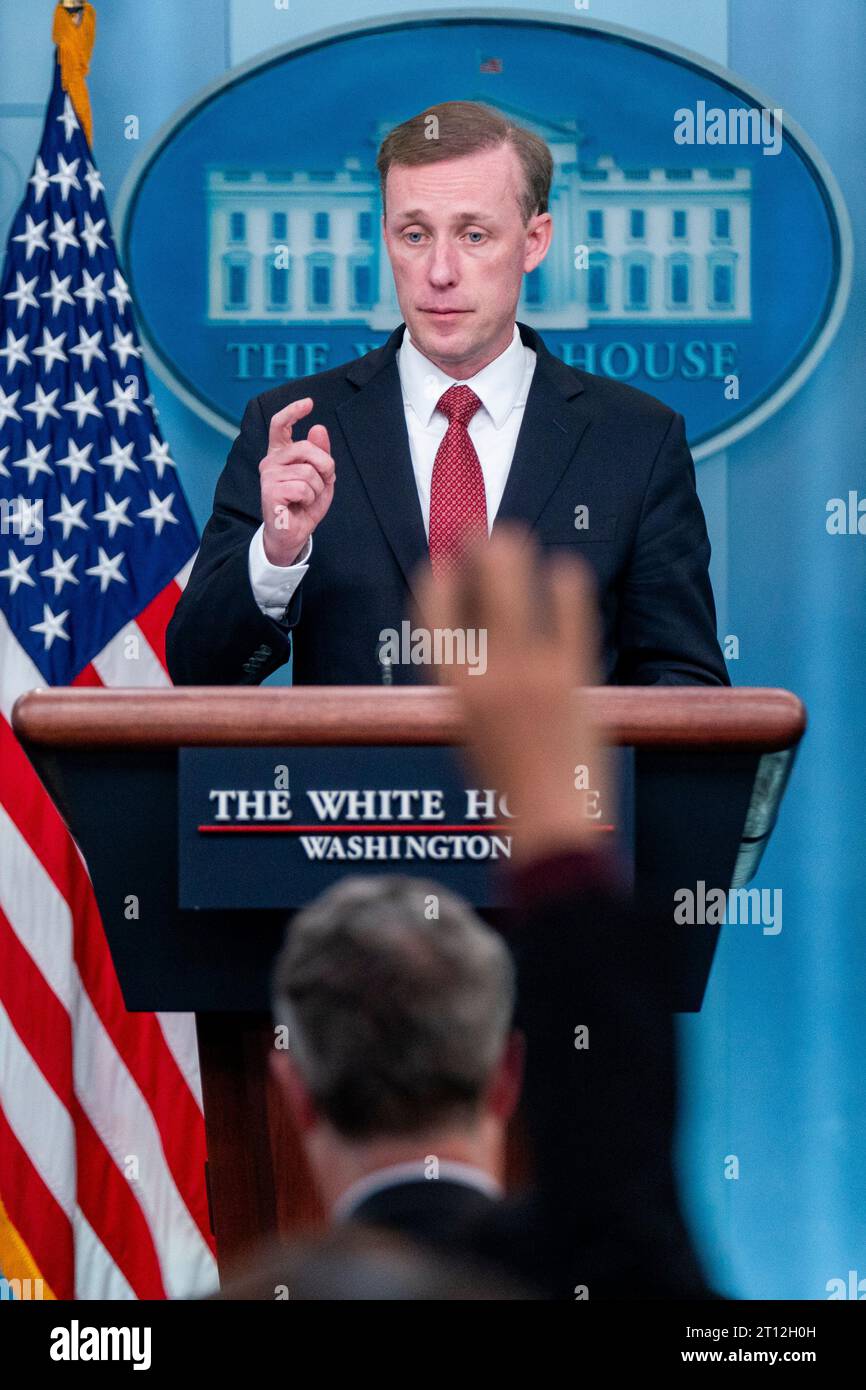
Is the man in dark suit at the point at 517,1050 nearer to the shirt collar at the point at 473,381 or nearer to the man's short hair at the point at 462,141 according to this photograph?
the shirt collar at the point at 473,381

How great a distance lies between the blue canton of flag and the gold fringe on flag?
21mm

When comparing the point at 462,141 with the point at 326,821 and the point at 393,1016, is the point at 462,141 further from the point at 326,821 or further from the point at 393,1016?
the point at 393,1016

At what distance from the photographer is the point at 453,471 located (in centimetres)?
231

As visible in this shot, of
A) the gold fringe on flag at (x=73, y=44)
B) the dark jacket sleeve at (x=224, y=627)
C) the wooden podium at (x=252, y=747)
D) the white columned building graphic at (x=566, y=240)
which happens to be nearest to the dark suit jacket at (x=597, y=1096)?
the wooden podium at (x=252, y=747)

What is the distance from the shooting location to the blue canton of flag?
326 centimetres

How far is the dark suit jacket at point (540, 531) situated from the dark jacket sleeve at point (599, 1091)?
1065mm

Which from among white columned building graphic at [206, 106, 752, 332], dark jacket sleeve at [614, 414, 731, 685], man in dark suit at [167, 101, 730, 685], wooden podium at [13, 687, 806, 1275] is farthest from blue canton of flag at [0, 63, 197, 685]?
wooden podium at [13, 687, 806, 1275]

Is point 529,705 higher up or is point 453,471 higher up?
point 453,471

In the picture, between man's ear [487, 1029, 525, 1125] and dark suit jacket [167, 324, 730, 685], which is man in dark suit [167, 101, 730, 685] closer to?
dark suit jacket [167, 324, 730, 685]

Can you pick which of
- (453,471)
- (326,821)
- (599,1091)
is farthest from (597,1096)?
(453,471)

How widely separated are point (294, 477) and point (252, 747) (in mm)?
345
